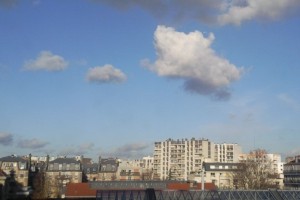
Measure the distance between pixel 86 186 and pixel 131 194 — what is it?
35.8m

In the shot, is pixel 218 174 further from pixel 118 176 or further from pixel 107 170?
pixel 107 170

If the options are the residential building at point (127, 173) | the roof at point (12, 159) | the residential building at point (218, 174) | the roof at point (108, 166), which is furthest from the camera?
the residential building at point (127, 173)

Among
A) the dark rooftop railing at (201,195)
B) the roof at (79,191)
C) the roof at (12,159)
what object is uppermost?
the roof at (12,159)

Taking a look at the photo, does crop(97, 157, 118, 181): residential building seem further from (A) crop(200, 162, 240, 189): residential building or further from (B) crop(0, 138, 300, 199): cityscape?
(A) crop(200, 162, 240, 189): residential building

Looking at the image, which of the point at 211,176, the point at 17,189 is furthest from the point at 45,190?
the point at 17,189

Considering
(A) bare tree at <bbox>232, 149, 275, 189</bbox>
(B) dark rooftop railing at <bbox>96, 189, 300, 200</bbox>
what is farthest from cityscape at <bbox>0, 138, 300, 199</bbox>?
(B) dark rooftop railing at <bbox>96, 189, 300, 200</bbox>

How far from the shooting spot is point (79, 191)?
3703 inches

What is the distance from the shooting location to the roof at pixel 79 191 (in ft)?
304

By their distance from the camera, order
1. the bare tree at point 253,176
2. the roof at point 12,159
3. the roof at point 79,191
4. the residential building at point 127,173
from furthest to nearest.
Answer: the residential building at point 127,173 → the roof at point 12,159 → the bare tree at point 253,176 → the roof at point 79,191

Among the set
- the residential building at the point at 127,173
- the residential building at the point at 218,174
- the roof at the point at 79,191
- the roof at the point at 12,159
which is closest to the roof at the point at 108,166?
the residential building at the point at 127,173

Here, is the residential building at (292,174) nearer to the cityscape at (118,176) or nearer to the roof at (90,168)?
the cityscape at (118,176)

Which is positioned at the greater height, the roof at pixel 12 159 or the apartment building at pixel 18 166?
the roof at pixel 12 159

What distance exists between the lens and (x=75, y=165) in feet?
479

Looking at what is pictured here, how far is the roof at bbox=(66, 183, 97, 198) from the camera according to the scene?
92750 mm
